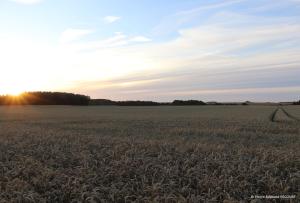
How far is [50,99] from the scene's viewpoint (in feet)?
318

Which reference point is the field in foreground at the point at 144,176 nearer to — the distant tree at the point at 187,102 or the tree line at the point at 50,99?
the tree line at the point at 50,99

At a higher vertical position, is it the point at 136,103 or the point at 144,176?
the point at 136,103

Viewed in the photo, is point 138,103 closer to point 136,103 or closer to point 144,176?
point 136,103

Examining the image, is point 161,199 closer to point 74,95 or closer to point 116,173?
point 116,173

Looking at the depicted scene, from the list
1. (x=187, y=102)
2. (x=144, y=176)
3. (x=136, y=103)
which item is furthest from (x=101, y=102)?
(x=144, y=176)

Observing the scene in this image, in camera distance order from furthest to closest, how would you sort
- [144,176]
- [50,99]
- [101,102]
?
[101,102] < [50,99] < [144,176]

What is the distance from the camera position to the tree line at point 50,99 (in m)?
94.6

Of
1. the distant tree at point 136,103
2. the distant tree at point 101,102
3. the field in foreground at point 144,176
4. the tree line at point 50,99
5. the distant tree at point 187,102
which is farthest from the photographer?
the distant tree at point 187,102

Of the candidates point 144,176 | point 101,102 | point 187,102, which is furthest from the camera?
point 187,102

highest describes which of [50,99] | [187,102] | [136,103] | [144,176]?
[50,99]

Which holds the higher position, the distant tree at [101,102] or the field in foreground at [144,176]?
the distant tree at [101,102]

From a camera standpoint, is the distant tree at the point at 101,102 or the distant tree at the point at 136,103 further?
the distant tree at the point at 101,102

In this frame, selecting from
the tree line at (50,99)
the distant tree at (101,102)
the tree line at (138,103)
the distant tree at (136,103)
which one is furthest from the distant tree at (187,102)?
the tree line at (50,99)

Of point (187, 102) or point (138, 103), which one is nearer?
point (138, 103)
